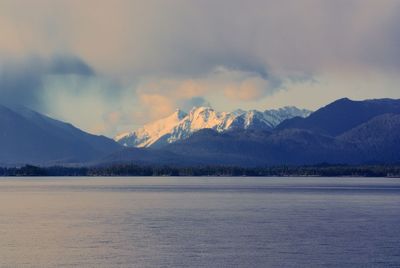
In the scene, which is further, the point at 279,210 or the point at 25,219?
the point at 279,210

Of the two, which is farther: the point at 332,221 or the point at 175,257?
the point at 332,221

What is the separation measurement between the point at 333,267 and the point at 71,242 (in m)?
34.6

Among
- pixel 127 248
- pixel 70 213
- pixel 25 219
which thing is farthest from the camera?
pixel 70 213

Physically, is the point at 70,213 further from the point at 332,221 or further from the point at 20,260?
the point at 20,260

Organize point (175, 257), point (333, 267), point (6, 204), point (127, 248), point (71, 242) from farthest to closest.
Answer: point (6, 204) < point (71, 242) < point (127, 248) < point (175, 257) < point (333, 267)

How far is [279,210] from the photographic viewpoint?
481 ft

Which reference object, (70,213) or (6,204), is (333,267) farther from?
(6,204)

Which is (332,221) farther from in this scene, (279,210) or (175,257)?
(175,257)

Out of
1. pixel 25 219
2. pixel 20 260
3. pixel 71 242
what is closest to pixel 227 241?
pixel 71 242

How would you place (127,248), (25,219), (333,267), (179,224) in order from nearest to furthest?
(333,267)
(127,248)
(179,224)
(25,219)

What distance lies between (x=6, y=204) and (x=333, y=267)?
10783 centimetres

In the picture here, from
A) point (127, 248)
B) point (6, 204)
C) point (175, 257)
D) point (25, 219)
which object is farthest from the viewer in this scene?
point (6, 204)

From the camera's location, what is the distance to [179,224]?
116 metres

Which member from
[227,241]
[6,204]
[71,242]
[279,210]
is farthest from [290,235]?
[6,204]
